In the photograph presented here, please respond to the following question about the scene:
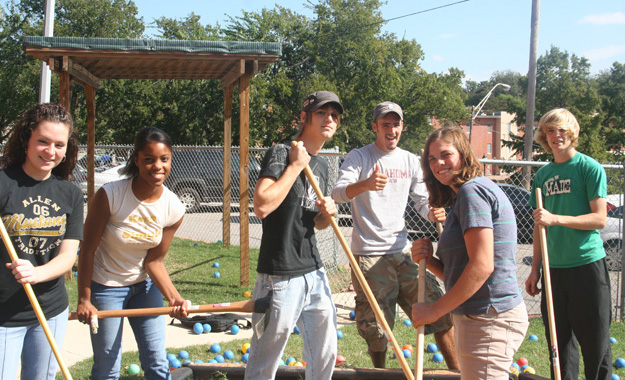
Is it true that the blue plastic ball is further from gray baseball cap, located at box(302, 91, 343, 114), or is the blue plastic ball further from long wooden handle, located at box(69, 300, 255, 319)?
gray baseball cap, located at box(302, 91, 343, 114)

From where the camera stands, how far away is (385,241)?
4051mm

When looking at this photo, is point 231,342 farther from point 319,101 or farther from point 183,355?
point 319,101

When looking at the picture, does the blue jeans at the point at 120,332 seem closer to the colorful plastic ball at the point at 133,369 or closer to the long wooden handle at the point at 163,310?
the long wooden handle at the point at 163,310

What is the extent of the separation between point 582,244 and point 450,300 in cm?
164

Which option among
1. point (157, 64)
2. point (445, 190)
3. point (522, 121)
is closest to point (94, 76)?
point (157, 64)

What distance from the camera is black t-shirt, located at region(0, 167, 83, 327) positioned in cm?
256

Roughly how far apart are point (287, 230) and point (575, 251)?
1.90 meters

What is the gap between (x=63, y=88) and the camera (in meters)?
7.21

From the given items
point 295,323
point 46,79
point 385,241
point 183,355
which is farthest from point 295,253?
point 46,79

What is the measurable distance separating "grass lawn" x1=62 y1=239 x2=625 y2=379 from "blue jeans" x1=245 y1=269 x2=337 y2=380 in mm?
1517

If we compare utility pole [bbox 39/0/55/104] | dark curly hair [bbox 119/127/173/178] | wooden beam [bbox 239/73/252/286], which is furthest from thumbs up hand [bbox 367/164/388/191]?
utility pole [bbox 39/0/55/104]

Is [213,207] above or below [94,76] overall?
below

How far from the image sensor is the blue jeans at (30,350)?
8.36ft

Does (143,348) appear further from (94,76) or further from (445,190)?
(94,76)
